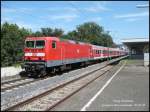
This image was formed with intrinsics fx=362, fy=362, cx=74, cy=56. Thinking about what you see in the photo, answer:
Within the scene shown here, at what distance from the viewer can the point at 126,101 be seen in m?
13.6

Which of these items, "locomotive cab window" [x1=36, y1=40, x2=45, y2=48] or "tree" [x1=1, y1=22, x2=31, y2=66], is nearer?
"locomotive cab window" [x1=36, y1=40, x2=45, y2=48]

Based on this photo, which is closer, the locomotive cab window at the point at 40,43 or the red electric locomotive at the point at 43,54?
the red electric locomotive at the point at 43,54

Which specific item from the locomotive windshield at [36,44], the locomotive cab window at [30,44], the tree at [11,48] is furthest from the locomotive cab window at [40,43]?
the tree at [11,48]

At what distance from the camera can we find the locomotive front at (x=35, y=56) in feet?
85.4

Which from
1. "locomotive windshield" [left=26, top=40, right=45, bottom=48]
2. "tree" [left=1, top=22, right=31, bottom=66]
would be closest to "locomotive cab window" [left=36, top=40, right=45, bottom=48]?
"locomotive windshield" [left=26, top=40, right=45, bottom=48]

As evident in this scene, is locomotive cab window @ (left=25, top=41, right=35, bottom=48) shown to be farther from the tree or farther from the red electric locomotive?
the tree

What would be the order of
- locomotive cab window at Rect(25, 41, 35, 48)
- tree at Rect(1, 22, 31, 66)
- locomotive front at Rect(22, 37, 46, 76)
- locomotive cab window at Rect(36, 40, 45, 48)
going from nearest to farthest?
1. locomotive front at Rect(22, 37, 46, 76)
2. locomotive cab window at Rect(36, 40, 45, 48)
3. locomotive cab window at Rect(25, 41, 35, 48)
4. tree at Rect(1, 22, 31, 66)

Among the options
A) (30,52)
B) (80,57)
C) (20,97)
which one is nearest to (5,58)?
(80,57)

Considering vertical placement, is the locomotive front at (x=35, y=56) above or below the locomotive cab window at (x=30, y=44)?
below

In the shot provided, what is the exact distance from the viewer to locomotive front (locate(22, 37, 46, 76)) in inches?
1024

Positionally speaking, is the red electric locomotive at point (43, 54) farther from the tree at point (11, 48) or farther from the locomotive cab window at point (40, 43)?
the tree at point (11, 48)

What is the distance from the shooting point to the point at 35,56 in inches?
1040

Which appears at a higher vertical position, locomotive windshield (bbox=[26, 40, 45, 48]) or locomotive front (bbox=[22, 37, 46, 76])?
locomotive windshield (bbox=[26, 40, 45, 48])

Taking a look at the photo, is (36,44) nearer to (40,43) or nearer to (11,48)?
(40,43)
